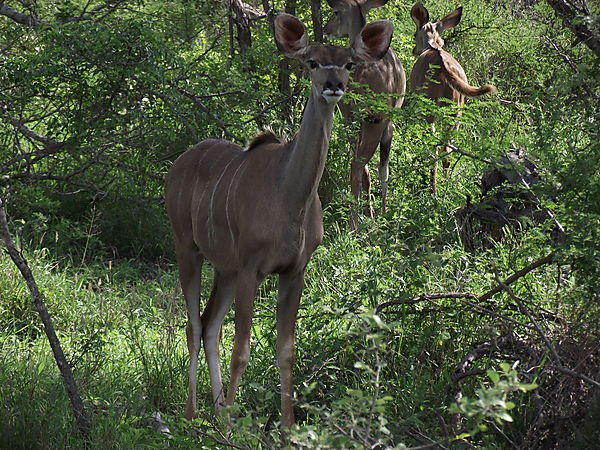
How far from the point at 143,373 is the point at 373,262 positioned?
1.37 meters

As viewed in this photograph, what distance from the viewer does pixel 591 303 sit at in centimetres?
389

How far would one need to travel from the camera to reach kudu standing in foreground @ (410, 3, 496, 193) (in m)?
8.09

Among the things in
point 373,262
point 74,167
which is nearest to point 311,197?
point 373,262

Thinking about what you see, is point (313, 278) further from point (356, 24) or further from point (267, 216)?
point (356, 24)

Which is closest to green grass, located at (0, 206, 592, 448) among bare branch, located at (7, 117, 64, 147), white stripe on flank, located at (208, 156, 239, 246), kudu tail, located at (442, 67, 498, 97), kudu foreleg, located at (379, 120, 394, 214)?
white stripe on flank, located at (208, 156, 239, 246)

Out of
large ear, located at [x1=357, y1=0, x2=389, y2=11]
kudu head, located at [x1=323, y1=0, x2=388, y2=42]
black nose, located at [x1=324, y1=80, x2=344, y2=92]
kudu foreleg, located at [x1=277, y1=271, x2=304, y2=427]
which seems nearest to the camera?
black nose, located at [x1=324, y1=80, x2=344, y2=92]

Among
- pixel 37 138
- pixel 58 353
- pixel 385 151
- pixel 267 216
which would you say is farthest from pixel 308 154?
pixel 385 151

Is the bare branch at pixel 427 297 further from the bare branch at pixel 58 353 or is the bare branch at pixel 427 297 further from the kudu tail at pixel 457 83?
the kudu tail at pixel 457 83

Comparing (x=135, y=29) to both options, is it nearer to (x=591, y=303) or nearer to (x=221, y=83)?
(x=221, y=83)

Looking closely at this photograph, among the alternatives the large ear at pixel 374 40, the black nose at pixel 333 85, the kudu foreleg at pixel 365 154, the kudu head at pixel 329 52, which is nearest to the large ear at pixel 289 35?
the kudu head at pixel 329 52

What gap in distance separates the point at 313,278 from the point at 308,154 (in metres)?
1.83

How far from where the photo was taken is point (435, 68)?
829cm

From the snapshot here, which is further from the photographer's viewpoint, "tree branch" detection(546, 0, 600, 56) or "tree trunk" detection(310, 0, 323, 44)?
"tree trunk" detection(310, 0, 323, 44)

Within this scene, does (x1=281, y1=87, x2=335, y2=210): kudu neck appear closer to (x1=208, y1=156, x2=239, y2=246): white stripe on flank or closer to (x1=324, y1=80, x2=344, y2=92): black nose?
(x1=324, y1=80, x2=344, y2=92): black nose
